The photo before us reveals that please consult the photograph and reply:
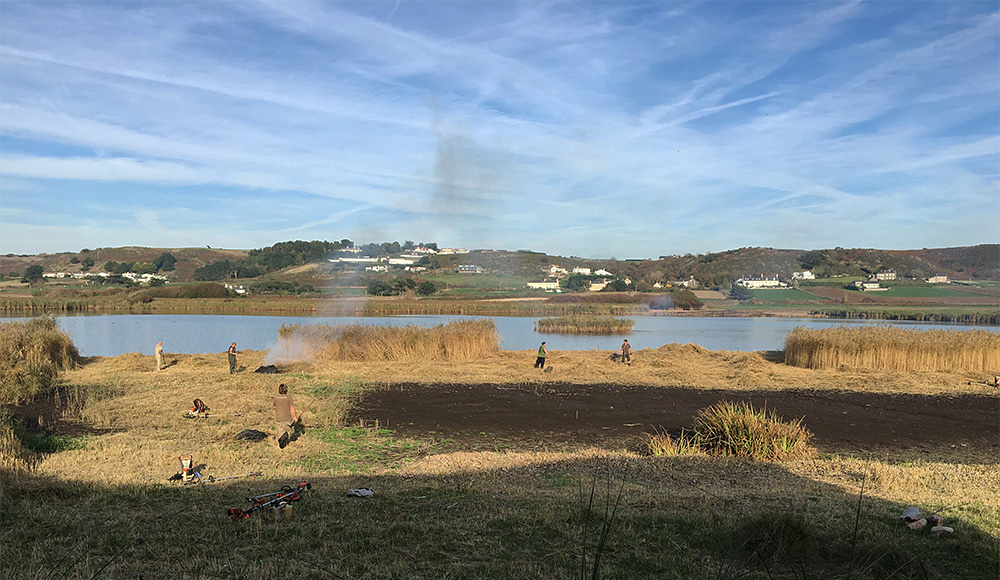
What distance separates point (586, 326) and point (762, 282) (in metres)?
69.9

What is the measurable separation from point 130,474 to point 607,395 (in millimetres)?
12515

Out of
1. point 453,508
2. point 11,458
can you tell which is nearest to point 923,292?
point 453,508

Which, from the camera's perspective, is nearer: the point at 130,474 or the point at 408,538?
the point at 408,538

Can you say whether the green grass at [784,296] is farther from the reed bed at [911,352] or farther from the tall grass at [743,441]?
the tall grass at [743,441]

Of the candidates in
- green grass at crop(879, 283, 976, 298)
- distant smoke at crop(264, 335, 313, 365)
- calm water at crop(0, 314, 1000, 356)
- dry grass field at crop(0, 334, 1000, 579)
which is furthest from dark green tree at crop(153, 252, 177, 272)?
dry grass field at crop(0, 334, 1000, 579)

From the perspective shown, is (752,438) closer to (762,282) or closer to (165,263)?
(762,282)

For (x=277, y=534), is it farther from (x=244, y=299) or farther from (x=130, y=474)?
(x=244, y=299)

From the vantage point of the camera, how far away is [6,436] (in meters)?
9.84

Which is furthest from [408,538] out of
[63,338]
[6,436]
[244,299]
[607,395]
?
[244,299]

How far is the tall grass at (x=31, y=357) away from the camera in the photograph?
667 inches

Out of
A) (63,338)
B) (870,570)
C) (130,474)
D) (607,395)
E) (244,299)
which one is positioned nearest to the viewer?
(870,570)

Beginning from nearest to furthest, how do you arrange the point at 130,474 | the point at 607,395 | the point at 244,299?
the point at 130,474, the point at 607,395, the point at 244,299

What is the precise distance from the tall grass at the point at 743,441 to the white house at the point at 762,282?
97490mm

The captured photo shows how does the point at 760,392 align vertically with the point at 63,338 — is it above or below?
below
